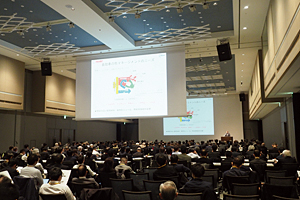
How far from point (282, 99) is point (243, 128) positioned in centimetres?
1469

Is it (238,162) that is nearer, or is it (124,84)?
(238,162)

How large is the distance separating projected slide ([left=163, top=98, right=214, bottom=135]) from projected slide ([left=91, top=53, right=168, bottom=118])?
520 inches

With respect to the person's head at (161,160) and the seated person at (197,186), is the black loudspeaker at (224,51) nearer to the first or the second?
the person's head at (161,160)

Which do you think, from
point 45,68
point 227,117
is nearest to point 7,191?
point 45,68

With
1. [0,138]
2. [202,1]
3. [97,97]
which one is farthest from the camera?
[0,138]

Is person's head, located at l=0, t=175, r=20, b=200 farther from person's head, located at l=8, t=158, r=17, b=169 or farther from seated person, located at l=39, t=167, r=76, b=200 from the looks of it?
person's head, located at l=8, t=158, r=17, b=169

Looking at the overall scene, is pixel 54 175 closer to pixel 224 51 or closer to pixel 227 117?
pixel 224 51

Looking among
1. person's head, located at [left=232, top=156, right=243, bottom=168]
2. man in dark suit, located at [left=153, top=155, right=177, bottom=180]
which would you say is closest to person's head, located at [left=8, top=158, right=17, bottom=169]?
man in dark suit, located at [left=153, top=155, right=177, bottom=180]

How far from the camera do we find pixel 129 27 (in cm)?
1117

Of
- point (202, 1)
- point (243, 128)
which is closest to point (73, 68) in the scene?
point (202, 1)

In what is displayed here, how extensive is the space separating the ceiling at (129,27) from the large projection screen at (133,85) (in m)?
0.56

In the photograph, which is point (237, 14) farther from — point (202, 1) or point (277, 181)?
point (277, 181)

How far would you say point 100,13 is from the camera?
951 cm

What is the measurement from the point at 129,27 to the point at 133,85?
8.69 feet
